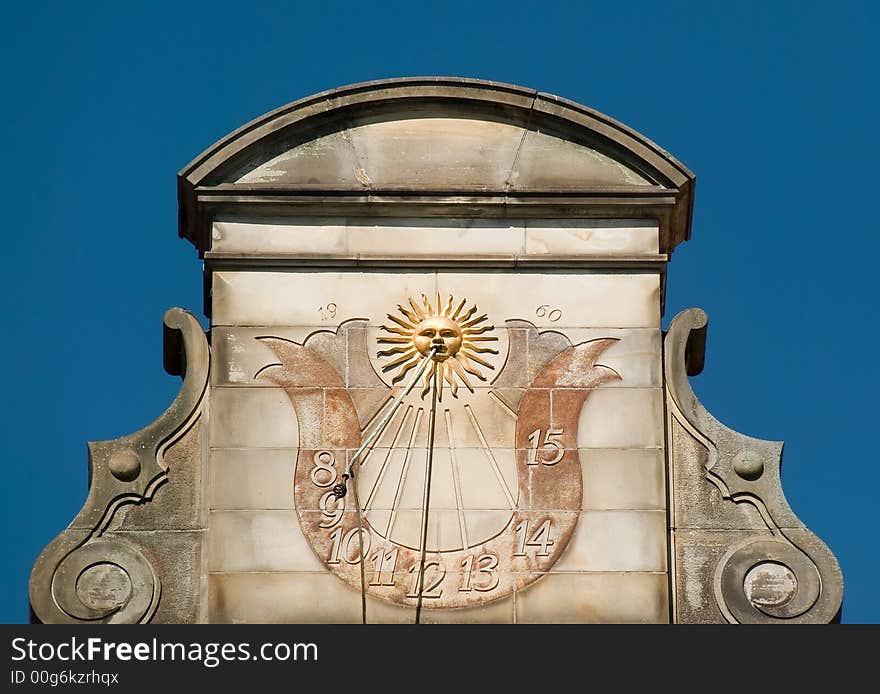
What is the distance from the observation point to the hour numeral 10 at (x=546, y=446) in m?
27.3

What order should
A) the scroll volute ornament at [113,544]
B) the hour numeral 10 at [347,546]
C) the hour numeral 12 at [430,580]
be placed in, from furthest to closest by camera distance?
the hour numeral 10 at [347,546] → the hour numeral 12 at [430,580] → the scroll volute ornament at [113,544]

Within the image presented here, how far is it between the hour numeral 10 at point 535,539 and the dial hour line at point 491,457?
0.18 meters

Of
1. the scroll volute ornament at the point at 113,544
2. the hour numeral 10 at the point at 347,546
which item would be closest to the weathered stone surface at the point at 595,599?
the hour numeral 10 at the point at 347,546

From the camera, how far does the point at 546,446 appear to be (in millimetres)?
27328

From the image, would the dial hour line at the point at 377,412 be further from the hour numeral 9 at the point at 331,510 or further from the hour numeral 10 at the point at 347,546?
the hour numeral 10 at the point at 347,546

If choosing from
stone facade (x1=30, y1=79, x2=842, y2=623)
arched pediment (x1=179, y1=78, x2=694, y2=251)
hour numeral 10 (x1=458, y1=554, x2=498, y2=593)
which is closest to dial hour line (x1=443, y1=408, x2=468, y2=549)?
stone facade (x1=30, y1=79, x2=842, y2=623)

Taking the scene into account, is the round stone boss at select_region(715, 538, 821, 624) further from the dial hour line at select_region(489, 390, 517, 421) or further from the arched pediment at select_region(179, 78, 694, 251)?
the arched pediment at select_region(179, 78, 694, 251)

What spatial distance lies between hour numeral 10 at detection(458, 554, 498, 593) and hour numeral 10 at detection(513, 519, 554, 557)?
0.22 metres

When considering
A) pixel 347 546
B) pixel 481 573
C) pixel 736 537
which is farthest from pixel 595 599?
pixel 347 546

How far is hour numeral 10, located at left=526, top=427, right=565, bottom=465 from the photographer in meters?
27.3

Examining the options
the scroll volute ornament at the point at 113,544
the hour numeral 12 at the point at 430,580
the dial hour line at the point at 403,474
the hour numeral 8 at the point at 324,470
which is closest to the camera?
the scroll volute ornament at the point at 113,544

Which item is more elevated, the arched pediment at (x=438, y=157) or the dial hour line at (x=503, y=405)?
the arched pediment at (x=438, y=157)

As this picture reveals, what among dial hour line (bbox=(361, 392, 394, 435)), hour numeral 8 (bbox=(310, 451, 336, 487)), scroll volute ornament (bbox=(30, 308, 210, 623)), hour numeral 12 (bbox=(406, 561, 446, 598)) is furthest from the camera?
dial hour line (bbox=(361, 392, 394, 435))
